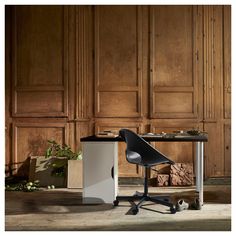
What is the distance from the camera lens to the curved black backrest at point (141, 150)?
4.04m

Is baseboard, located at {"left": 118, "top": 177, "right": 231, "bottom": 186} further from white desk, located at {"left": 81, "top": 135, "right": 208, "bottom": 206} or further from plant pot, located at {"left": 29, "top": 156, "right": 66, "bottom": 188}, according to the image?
white desk, located at {"left": 81, "top": 135, "right": 208, "bottom": 206}

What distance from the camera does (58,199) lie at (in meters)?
4.79

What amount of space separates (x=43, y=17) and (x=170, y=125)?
2662 mm

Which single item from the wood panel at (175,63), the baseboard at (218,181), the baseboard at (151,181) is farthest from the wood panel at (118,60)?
the baseboard at (218,181)

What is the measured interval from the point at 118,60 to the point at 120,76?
25 centimetres

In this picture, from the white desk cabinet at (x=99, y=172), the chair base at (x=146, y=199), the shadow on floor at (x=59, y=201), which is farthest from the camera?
the white desk cabinet at (x=99, y=172)

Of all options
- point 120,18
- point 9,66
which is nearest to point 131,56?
point 120,18

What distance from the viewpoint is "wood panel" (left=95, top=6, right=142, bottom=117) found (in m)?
5.92

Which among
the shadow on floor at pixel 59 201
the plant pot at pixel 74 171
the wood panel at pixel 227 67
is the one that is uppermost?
the wood panel at pixel 227 67

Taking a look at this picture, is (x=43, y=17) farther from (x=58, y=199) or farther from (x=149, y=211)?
(x=149, y=211)

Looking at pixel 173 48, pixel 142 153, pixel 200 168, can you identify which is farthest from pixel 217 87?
pixel 142 153

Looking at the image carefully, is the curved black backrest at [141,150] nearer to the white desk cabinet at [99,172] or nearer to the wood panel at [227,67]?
the white desk cabinet at [99,172]

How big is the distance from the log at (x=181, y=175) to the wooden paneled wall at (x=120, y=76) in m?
0.17

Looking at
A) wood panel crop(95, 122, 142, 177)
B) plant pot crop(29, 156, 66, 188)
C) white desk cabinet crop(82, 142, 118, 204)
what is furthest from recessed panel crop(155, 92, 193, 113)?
plant pot crop(29, 156, 66, 188)
